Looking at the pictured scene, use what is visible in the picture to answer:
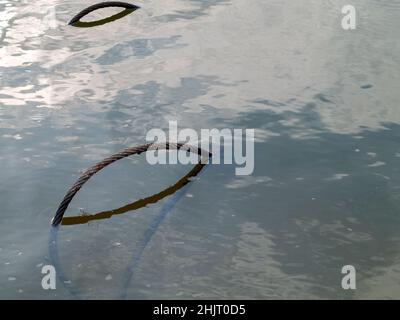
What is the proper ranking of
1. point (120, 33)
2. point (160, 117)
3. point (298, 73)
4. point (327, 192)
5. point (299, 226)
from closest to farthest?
point (299, 226), point (327, 192), point (160, 117), point (298, 73), point (120, 33)

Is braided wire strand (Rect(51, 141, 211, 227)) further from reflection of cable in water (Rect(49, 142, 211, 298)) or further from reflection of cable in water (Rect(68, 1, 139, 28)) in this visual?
reflection of cable in water (Rect(68, 1, 139, 28))

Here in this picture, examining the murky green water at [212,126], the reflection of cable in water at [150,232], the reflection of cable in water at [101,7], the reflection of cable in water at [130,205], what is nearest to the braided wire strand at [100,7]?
the reflection of cable in water at [101,7]

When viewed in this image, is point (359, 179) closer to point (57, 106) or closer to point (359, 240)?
point (359, 240)

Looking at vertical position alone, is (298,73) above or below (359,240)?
above

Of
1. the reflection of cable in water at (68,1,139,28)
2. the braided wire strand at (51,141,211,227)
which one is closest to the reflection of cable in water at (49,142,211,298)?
the braided wire strand at (51,141,211,227)

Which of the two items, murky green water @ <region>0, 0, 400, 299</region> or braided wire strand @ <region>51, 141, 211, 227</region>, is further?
braided wire strand @ <region>51, 141, 211, 227</region>

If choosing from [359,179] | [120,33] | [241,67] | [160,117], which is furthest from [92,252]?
[120,33]
